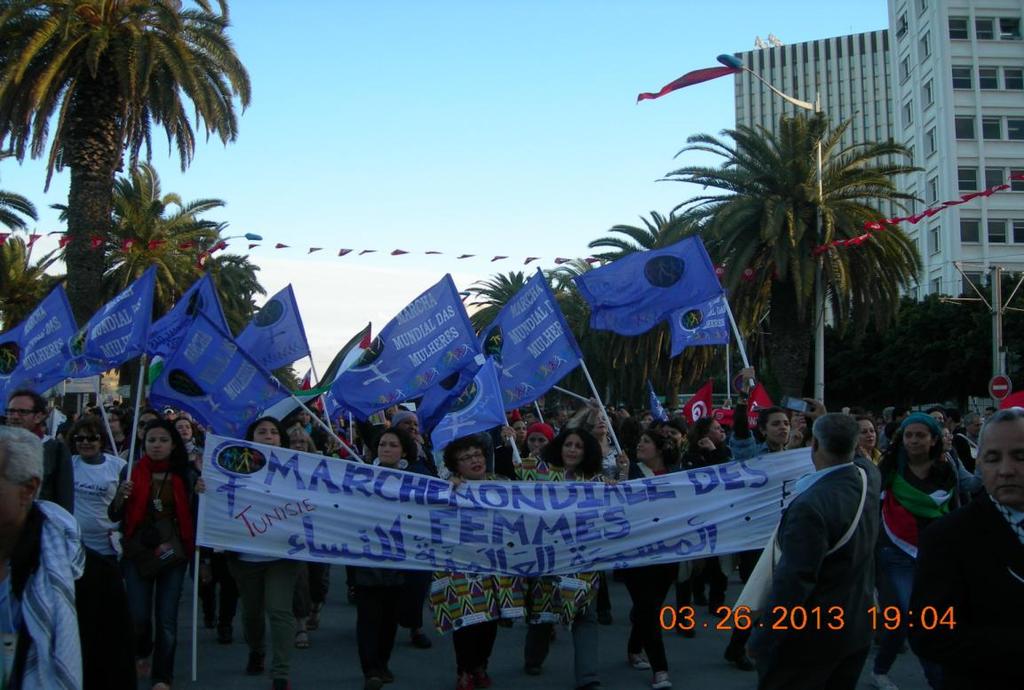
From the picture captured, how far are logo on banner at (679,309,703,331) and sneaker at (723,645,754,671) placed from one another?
4.66 metres

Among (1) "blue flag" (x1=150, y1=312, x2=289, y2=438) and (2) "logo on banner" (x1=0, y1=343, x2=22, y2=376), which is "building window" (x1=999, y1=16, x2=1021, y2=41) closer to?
(2) "logo on banner" (x1=0, y1=343, x2=22, y2=376)

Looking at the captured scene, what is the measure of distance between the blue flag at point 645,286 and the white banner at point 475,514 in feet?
11.3

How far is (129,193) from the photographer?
28625mm

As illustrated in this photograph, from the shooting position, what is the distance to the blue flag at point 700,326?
37.8 ft

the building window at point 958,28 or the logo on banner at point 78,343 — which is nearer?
the logo on banner at point 78,343

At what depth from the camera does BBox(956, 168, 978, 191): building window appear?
60406mm

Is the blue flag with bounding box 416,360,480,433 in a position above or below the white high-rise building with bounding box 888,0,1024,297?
below

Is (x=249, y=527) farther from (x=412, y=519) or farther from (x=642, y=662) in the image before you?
(x=642, y=662)

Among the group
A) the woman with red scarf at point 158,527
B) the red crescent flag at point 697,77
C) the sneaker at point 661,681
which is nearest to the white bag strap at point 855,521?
the sneaker at point 661,681

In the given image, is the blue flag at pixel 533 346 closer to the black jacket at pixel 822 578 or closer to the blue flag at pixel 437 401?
the blue flag at pixel 437 401

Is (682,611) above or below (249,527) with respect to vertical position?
below

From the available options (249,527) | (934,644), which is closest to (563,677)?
(249,527)

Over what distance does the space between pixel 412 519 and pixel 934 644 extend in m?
4.62

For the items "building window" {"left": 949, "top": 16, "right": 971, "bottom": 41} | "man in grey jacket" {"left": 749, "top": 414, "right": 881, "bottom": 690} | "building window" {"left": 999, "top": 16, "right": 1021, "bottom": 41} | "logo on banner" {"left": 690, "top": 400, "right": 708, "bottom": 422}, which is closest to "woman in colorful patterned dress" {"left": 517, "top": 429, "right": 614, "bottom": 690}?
"man in grey jacket" {"left": 749, "top": 414, "right": 881, "bottom": 690}
